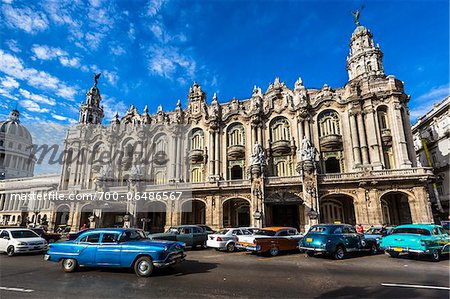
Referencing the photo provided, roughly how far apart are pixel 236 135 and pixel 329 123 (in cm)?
1176

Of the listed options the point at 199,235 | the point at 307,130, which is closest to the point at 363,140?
the point at 307,130

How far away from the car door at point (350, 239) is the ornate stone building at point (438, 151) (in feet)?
78.3

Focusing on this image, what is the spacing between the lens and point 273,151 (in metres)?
31.3

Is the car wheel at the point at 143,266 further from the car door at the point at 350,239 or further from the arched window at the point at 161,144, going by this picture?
the arched window at the point at 161,144

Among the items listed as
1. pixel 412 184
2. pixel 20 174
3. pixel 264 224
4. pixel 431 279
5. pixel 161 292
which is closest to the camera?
pixel 161 292

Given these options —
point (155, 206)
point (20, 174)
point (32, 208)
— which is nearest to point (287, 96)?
point (155, 206)

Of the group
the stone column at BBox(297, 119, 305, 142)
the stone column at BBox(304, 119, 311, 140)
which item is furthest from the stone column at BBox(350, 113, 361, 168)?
the stone column at BBox(297, 119, 305, 142)

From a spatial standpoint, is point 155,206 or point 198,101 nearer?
point 155,206

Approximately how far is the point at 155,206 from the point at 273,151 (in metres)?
16.5

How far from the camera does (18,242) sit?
14352 mm

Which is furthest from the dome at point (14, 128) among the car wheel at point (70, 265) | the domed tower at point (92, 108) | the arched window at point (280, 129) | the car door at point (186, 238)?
the car wheel at point (70, 265)

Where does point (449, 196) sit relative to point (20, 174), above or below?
below

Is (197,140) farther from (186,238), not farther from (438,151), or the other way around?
(438,151)

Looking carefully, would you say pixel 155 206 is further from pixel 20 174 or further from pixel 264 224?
pixel 20 174
